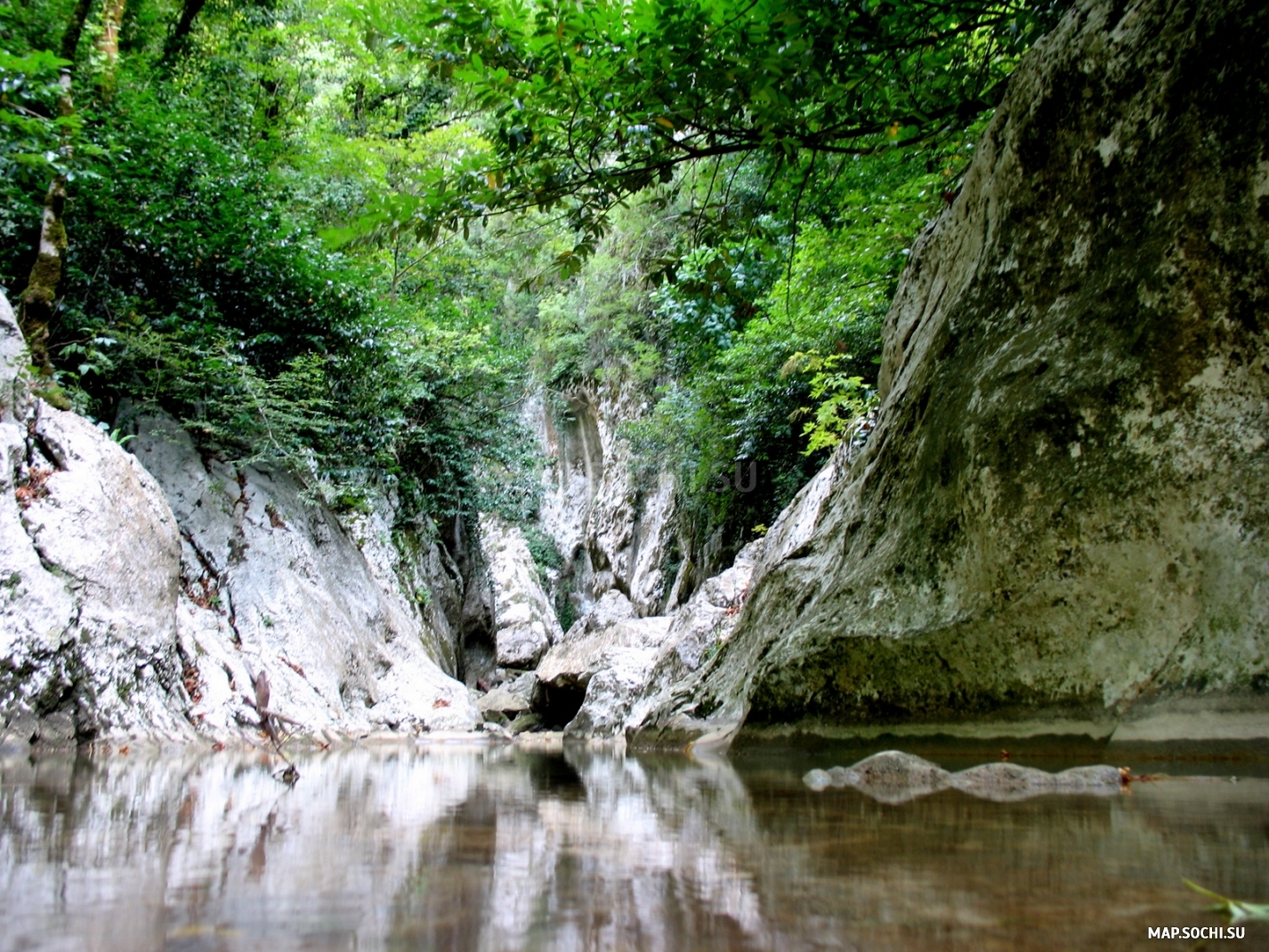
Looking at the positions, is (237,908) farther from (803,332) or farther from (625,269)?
(625,269)

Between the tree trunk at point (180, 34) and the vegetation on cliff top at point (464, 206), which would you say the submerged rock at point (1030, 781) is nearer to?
the vegetation on cliff top at point (464, 206)

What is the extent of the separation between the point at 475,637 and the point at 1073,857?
1949 centimetres

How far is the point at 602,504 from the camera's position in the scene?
24.2m

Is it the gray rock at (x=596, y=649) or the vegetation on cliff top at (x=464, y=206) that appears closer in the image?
the vegetation on cliff top at (x=464, y=206)

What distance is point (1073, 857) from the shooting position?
4.20ft

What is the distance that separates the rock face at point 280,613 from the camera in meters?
7.25

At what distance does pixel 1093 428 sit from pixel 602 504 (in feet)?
70.4

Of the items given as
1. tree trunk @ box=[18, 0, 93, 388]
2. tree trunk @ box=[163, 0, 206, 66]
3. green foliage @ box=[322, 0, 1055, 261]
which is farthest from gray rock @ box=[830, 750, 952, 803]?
tree trunk @ box=[163, 0, 206, 66]

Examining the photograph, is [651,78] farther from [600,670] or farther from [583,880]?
[600,670]

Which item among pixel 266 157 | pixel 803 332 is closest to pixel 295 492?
pixel 266 157

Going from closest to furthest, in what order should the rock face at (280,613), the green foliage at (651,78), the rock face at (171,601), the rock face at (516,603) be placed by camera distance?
the green foliage at (651,78) → the rock face at (171,601) → the rock face at (280,613) → the rock face at (516,603)

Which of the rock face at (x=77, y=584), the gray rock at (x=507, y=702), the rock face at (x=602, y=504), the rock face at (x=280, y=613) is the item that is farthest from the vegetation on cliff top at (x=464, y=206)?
the gray rock at (x=507, y=702)

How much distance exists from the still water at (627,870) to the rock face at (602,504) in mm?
17818

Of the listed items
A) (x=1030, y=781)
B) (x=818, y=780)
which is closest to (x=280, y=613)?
(x=818, y=780)
